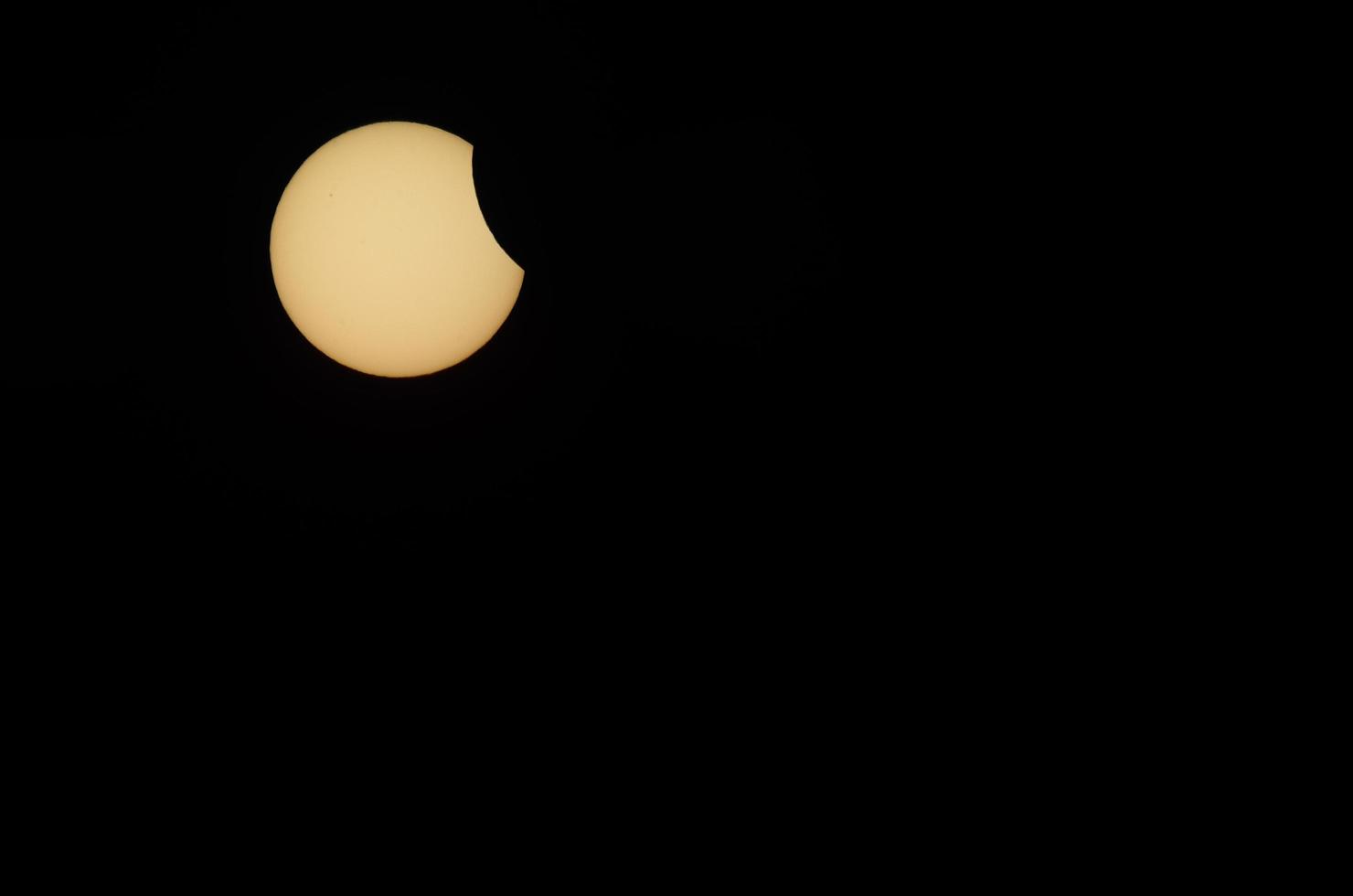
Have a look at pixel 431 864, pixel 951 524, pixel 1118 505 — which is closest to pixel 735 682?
pixel 951 524

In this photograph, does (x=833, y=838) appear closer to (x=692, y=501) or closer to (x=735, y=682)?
(x=735, y=682)

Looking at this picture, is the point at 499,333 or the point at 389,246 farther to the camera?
the point at 499,333

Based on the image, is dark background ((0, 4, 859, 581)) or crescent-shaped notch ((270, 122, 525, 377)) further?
crescent-shaped notch ((270, 122, 525, 377))

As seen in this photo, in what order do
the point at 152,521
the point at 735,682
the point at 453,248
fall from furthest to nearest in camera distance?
the point at 735,682 → the point at 152,521 → the point at 453,248
